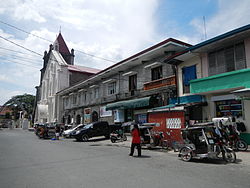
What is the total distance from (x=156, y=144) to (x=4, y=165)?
8091 mm

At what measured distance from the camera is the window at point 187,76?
15.6m

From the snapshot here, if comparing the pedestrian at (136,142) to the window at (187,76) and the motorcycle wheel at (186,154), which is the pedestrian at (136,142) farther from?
the window at (187,76)

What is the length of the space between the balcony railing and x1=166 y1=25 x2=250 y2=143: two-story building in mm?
813

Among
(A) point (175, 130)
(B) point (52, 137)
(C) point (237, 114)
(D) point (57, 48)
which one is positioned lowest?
(B) point (52, 137)

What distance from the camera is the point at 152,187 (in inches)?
191

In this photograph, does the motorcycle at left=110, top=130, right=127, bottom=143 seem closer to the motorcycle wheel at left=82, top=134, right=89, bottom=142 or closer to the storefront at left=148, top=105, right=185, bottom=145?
the motorcycle wheel at left=82, top=134, right=89, bottom=142

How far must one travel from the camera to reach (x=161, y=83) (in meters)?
17.8

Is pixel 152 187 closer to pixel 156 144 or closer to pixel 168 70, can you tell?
pixel 156 144

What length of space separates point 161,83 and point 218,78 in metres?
5.74

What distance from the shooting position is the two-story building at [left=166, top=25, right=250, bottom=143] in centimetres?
1193

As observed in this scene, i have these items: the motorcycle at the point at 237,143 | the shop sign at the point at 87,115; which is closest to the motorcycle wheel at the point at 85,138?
the shop sign at the point at 87,115

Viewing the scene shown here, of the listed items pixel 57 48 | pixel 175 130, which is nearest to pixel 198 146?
pixel 175 130

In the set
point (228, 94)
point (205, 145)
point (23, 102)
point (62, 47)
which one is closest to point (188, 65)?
point (228, 94)

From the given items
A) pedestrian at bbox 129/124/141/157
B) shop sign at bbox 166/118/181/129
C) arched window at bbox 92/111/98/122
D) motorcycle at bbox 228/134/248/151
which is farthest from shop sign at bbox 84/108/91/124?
motorcycle at bbox 228/134/248/151
